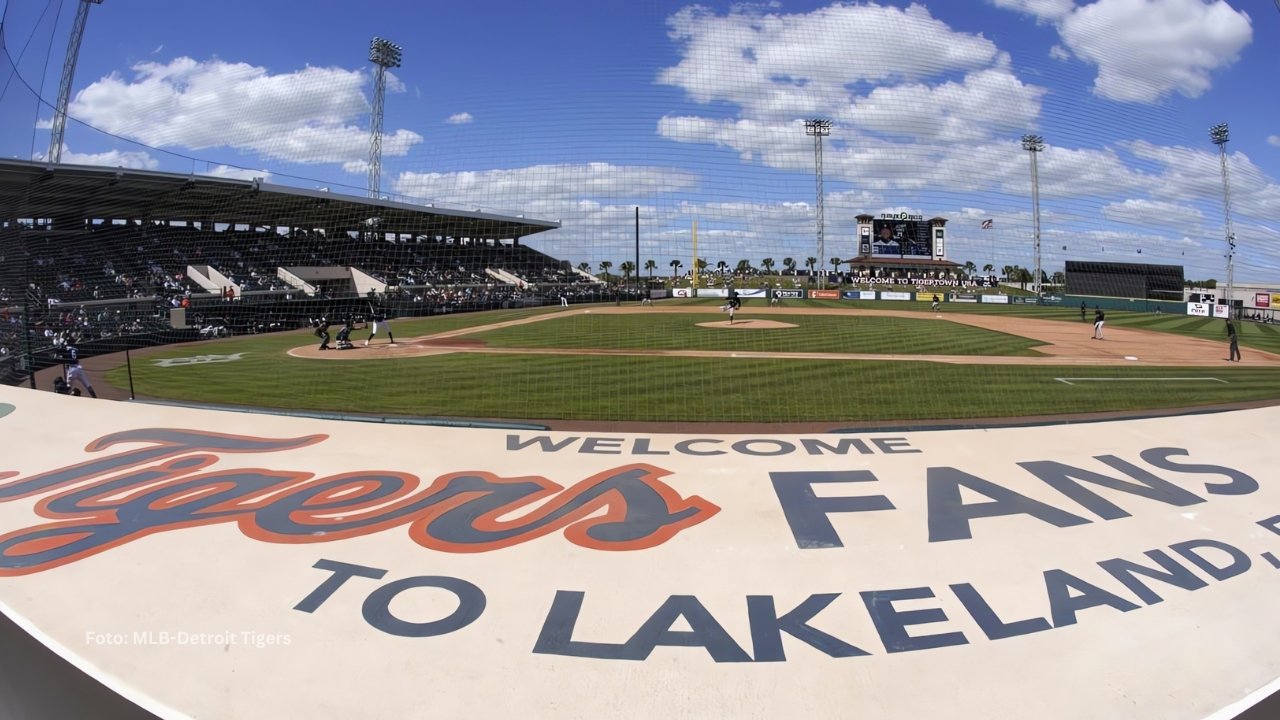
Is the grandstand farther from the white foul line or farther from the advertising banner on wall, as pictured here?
the advertising banner on wall

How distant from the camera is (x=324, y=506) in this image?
18.1ft

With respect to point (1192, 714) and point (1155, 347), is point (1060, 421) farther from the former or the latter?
point (1155, 347)

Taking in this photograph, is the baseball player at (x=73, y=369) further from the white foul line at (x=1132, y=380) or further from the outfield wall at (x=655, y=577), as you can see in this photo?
the white foul line at (x=1132, y=380)

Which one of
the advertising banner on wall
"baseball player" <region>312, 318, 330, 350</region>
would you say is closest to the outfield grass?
"baseball player" <region>312, 318, 330, 350</region>

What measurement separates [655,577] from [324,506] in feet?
10.7

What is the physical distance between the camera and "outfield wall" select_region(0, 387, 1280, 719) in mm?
3102

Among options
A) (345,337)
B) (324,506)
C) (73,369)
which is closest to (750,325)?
(345,337)

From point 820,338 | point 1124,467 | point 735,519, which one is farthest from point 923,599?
point 820,338

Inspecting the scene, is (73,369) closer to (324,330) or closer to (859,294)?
(324,330)

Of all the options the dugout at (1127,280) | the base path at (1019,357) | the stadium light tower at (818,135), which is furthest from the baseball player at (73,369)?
the dugout at (1127,280)

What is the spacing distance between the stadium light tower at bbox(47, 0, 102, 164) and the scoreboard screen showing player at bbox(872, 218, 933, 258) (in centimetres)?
3789

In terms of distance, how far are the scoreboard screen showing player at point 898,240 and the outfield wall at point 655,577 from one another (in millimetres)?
34860

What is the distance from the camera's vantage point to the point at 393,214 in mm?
14539

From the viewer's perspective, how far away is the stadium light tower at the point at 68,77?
9953 millimetres
